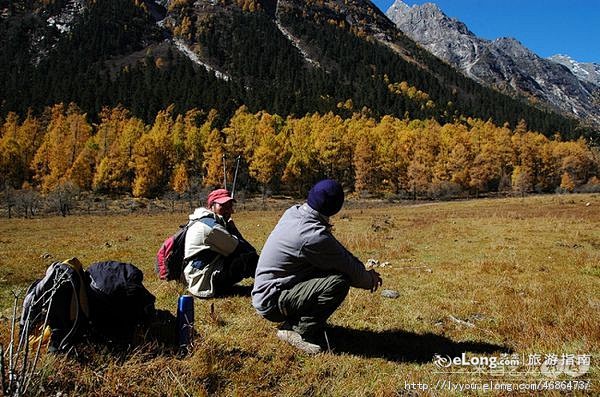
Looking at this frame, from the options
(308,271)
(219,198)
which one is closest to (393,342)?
(308,271)

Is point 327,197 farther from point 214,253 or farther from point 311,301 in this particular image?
point 214,253

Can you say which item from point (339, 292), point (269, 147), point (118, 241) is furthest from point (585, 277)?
point (269, 147)

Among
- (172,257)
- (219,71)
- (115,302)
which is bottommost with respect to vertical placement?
(172,257)

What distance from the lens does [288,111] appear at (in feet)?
373

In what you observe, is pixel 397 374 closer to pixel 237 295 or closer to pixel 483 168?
pixel 237 295

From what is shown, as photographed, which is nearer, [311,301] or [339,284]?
[339,284]

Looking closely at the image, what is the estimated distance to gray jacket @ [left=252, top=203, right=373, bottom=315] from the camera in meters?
4.46

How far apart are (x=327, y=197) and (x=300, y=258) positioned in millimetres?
752

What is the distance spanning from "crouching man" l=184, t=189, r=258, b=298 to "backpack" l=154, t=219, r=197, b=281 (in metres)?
0.22

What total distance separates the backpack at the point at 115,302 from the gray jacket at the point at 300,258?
4.49 feet

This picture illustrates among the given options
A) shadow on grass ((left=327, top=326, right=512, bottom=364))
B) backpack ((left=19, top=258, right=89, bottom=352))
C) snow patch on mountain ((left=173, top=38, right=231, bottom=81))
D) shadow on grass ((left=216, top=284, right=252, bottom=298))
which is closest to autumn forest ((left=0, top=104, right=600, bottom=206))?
shadow on grass ((left=216, top=284, right=252, bottom=298))

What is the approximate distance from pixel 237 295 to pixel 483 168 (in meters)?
77.0

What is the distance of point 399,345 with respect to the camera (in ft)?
17.3

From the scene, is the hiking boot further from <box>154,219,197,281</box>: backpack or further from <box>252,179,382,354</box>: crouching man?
<box>154,219,197,281</box>: backpack
